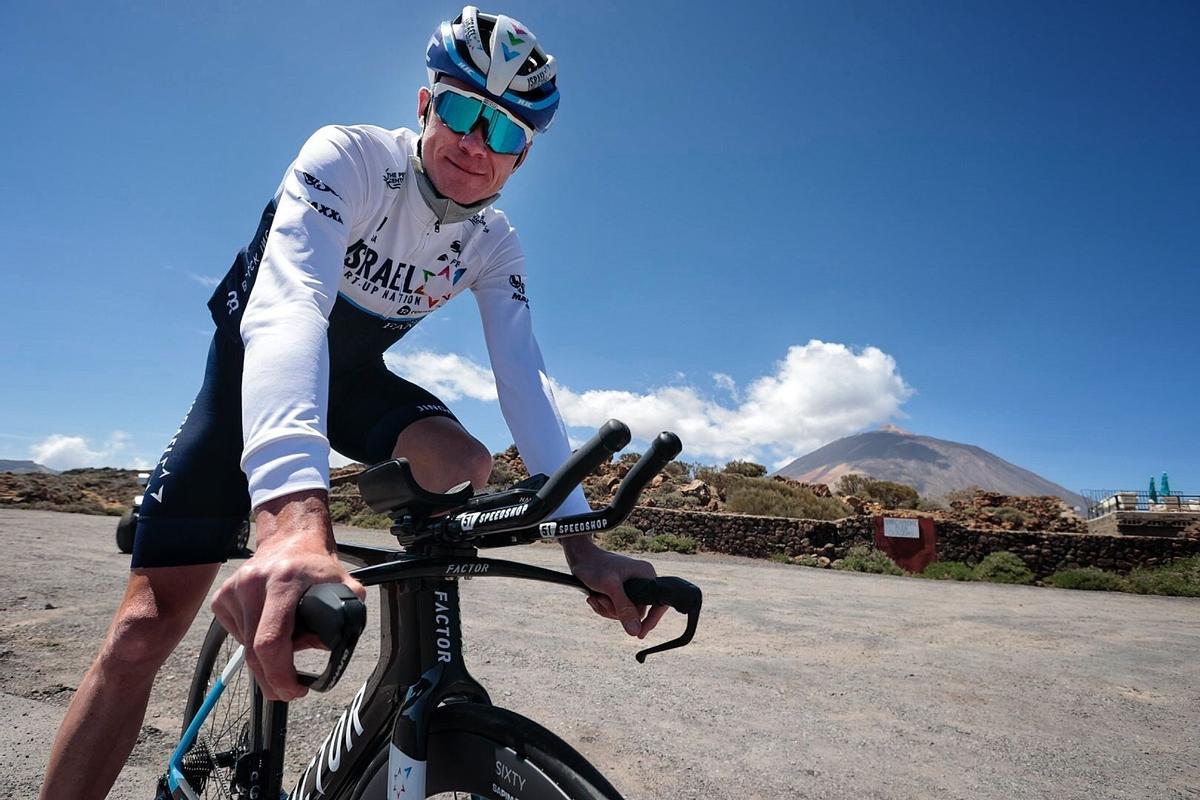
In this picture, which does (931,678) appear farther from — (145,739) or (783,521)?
(783,521)

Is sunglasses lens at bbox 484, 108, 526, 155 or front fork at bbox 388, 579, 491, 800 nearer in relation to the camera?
front fork at bbox 388, 579, 491, 800

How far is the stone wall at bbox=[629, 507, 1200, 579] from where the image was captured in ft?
58.3

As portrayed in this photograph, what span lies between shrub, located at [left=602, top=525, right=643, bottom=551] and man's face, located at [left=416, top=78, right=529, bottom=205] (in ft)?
51.8

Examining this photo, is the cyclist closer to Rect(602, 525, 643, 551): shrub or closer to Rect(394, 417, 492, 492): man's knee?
Rect(394, 417, 492, 492): man's knee

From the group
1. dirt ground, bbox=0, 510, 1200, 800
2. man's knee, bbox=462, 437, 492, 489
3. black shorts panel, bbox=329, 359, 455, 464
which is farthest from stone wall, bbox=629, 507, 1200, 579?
man's knee, bbox=462, 437, 492, 489

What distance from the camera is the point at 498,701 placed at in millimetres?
3658

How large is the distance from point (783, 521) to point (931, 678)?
14447mm

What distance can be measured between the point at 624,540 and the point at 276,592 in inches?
687

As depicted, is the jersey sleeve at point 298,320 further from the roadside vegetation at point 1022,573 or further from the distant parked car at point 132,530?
the roadside vegetation at point 1022,573

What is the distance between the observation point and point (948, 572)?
1647cm

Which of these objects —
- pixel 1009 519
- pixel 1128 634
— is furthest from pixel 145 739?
pixel 1009 519

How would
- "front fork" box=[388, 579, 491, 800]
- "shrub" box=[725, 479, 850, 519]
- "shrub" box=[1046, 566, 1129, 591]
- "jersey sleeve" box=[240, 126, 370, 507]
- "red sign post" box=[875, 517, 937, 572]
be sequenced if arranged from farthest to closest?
1. "shrub" box=[725, 479, 850, 519]
2. "red sign post" box=[875, 517, 937, 572]
3. "shrub" box=[1046, 566, 1129, 591]
4. "front fork" box=[388, 579, 491, 800]
5. "jersey sleeve" box=[240, 126, 370, 507]

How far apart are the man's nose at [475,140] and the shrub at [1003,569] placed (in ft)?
59.2

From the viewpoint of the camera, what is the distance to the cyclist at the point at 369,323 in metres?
1.38
